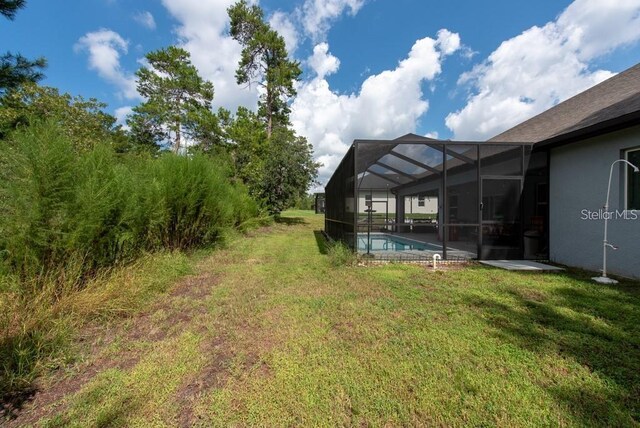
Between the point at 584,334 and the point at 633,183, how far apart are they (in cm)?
414

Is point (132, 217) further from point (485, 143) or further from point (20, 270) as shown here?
point (485, 143)

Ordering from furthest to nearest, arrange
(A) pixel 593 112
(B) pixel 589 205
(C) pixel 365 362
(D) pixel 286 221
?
(D) pixel 286 221
(A) pixel 593 112
(B) pixel 589 205
(C) pixel 365 362

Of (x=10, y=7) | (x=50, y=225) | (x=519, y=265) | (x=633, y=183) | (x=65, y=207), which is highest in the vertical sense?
(x=10, y=7)

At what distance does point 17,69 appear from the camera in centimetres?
455

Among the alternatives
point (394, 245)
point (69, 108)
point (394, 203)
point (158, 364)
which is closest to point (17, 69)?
point (158, 364)

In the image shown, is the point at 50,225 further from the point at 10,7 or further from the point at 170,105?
the point at 170,105

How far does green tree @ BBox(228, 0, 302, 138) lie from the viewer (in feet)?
65.1

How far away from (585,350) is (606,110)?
20.5ft

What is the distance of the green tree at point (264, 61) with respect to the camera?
19.8m

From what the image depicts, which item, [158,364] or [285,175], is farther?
[285,175]

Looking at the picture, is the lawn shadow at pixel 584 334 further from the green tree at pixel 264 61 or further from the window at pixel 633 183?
the green tree at pixel 264 61

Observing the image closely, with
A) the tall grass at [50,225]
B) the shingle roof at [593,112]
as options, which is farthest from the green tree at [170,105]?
the shingle roof at [593,112]

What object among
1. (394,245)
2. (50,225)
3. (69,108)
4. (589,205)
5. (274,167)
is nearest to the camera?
(50,225)

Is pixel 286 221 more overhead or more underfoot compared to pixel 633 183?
more underfoot
